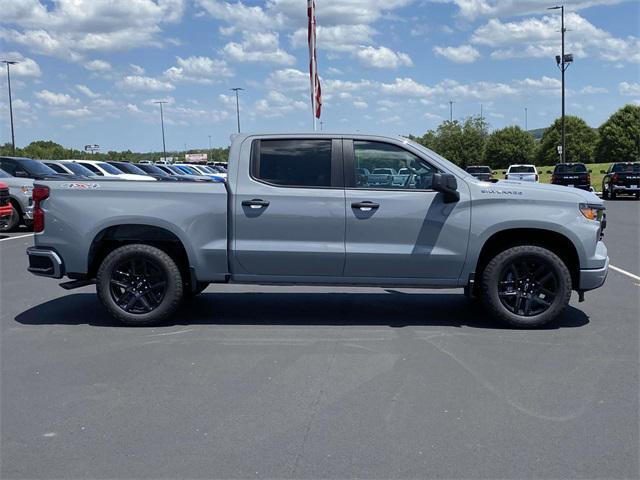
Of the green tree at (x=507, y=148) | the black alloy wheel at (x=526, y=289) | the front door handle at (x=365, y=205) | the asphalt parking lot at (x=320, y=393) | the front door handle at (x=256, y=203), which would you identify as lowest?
the asphalt parking lot at (x=320, y=393)

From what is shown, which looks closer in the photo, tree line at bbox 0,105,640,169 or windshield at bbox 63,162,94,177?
windshield at bbox 63,162,94,177

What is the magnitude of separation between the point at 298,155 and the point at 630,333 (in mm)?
3673

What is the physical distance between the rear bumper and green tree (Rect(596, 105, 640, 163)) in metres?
102

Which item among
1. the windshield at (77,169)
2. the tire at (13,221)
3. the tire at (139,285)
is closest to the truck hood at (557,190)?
the tire at (139,285)

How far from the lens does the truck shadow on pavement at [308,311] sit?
7.18 meters

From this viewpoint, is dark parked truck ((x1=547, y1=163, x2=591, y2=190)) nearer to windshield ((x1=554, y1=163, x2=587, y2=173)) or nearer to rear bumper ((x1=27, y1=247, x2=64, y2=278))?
windshield ((x1=554, y1=163, x2=587, y2=173))

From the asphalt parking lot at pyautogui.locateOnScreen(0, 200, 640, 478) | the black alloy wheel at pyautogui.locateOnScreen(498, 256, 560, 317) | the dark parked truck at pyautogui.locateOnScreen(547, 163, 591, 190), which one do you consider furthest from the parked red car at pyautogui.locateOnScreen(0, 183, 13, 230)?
the dark parked truck at pyautogui.locateOnScreen(547, 163, 591, 190)

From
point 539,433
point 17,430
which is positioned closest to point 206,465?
point 17,430

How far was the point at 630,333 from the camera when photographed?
661cm

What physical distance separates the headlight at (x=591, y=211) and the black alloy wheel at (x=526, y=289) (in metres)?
0.66

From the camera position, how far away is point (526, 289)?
22.3 feet

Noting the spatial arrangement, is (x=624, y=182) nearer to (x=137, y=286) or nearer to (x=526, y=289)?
(x=526, y=289)

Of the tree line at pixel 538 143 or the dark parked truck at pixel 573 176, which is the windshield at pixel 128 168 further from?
the tree line at pixel 538 143

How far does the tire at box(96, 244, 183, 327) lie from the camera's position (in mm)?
6859
